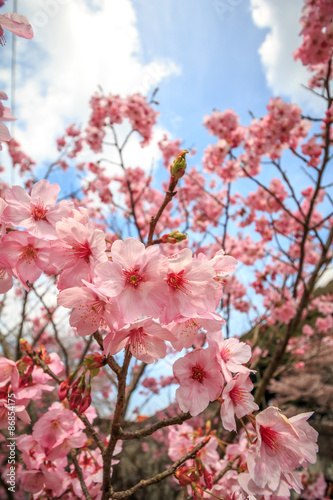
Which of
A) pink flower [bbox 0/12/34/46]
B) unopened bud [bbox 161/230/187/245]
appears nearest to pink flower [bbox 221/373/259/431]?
unopened bud [bbox 161/230/187/245]

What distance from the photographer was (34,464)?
1.44 metres

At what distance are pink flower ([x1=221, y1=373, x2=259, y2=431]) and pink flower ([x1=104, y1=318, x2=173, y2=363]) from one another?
23 cm

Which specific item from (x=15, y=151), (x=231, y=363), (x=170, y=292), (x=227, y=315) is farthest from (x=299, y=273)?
(x=15, y=151)

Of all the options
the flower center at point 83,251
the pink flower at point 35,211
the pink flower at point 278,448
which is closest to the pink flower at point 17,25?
the pink flower at point 35,211

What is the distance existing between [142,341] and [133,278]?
0.68 ft

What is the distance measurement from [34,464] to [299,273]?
2.69 metres

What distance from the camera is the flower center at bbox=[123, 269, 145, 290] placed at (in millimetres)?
903

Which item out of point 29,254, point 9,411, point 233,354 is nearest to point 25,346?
point 9,411

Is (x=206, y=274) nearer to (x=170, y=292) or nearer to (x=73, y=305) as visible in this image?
(x=170, y=292)

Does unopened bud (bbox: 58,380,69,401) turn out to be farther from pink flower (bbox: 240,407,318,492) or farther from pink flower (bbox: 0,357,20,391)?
pink flower (bbox: 240,407,318,492)

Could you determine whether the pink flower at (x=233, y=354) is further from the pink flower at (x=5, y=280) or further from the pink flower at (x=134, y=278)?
the pink flower at (x=5, y=280)

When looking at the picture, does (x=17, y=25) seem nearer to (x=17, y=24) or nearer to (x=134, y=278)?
(x=17, y=24)

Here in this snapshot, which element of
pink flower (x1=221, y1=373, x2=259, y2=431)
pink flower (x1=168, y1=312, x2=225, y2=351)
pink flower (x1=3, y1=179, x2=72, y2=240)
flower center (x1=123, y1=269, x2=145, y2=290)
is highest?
pink flower (x1=3, y1=179, x2=72, y2=240)

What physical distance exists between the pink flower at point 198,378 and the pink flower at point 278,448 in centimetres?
17
